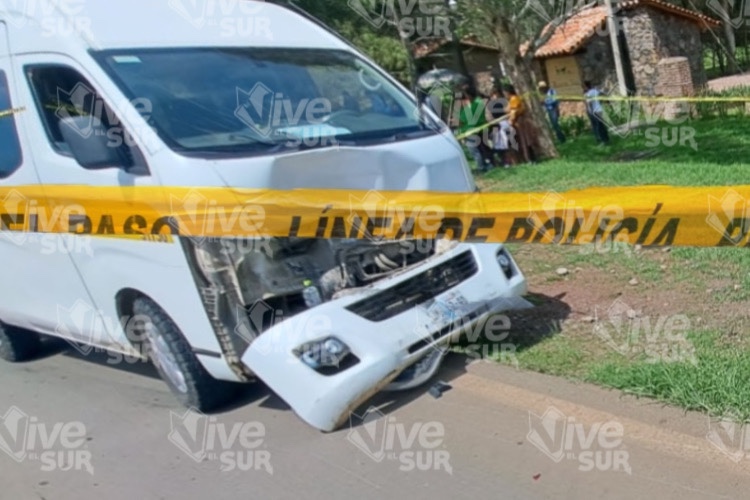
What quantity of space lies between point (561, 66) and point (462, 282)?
25.6 m

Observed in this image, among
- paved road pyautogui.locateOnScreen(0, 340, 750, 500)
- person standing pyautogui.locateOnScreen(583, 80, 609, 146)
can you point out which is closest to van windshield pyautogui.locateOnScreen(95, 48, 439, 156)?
paved road pyautogui.locateOnScreen(0, 340, 750, 500)

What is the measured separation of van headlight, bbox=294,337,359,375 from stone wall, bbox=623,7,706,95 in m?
24.6

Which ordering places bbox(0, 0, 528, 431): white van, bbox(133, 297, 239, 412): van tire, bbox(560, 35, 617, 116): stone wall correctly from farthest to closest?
bbox(560, 35, 617, 116): stone wall → bbox(133, 297, 239, 412): van tire → bbox(0, 0, 528, 431): white van

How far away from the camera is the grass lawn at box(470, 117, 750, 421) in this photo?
12.5ft

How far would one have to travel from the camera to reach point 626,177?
389 inches

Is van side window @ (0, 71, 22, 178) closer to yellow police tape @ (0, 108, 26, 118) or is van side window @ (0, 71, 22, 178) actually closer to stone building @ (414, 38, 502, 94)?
yellow police tape @ (0, 108, 26, 118)

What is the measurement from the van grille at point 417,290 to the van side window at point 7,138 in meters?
2.29

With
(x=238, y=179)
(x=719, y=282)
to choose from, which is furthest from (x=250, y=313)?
(x=719, y=282)

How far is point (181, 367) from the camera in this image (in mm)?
4312

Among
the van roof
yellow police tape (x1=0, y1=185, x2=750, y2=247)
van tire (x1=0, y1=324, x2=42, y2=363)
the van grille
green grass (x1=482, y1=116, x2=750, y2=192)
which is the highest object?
the van roof

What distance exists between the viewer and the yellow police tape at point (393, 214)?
8.38ft

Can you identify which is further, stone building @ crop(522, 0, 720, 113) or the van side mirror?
stone building @ crop(522, 0, 720, 113)

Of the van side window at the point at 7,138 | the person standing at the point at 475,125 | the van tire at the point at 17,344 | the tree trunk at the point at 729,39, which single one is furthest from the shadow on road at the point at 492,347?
the tree trunk at the point at 729,39

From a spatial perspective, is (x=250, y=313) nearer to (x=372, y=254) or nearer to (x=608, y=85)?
(x=372, y=254)
